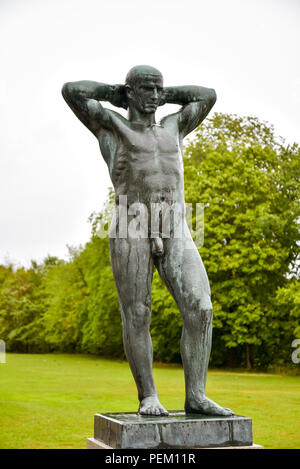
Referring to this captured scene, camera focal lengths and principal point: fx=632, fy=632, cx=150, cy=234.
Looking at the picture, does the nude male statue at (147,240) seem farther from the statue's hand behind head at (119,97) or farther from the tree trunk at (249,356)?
the tree trunk at (249,356)

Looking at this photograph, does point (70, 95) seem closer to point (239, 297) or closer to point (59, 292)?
point (239, 297)

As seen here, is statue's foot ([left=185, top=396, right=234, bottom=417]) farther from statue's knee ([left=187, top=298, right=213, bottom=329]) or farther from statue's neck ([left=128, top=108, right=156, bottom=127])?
statue's neck ([left=128, top=108, right=156, bottom=127])

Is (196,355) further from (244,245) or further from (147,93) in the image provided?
(244,245)

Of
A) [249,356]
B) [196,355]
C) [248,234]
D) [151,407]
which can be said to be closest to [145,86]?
[196,355]

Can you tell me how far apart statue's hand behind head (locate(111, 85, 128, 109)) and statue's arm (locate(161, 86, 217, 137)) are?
362mm

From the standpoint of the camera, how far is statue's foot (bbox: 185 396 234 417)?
5.12 m

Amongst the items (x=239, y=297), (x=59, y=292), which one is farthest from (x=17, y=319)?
(x=239, y=297)

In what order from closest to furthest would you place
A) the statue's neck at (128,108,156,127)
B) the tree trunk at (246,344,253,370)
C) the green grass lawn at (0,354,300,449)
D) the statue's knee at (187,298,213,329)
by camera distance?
the statue's knee at (187,298,213,329), the statue's neck at (128,108,156,127), the green grass lawn at (0,354,300,449), the tree trunk at (246,344,253,370)

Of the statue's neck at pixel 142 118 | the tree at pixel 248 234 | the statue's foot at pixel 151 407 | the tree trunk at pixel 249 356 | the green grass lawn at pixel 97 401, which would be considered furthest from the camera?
the tree trunk at pixel 249 356

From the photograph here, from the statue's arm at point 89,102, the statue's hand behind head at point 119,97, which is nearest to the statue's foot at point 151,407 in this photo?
the statue's arm at point 89,102

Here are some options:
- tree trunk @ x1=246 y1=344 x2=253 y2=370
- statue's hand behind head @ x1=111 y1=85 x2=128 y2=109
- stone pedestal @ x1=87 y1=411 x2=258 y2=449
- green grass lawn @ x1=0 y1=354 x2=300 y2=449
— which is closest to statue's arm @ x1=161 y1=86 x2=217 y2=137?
statue's hand behind head @ x1=111 y1=85 x2=128 y2=109

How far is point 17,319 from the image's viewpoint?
190 ft

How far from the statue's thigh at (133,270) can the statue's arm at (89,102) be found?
1092mm

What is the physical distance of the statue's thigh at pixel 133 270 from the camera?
5.44 metres
